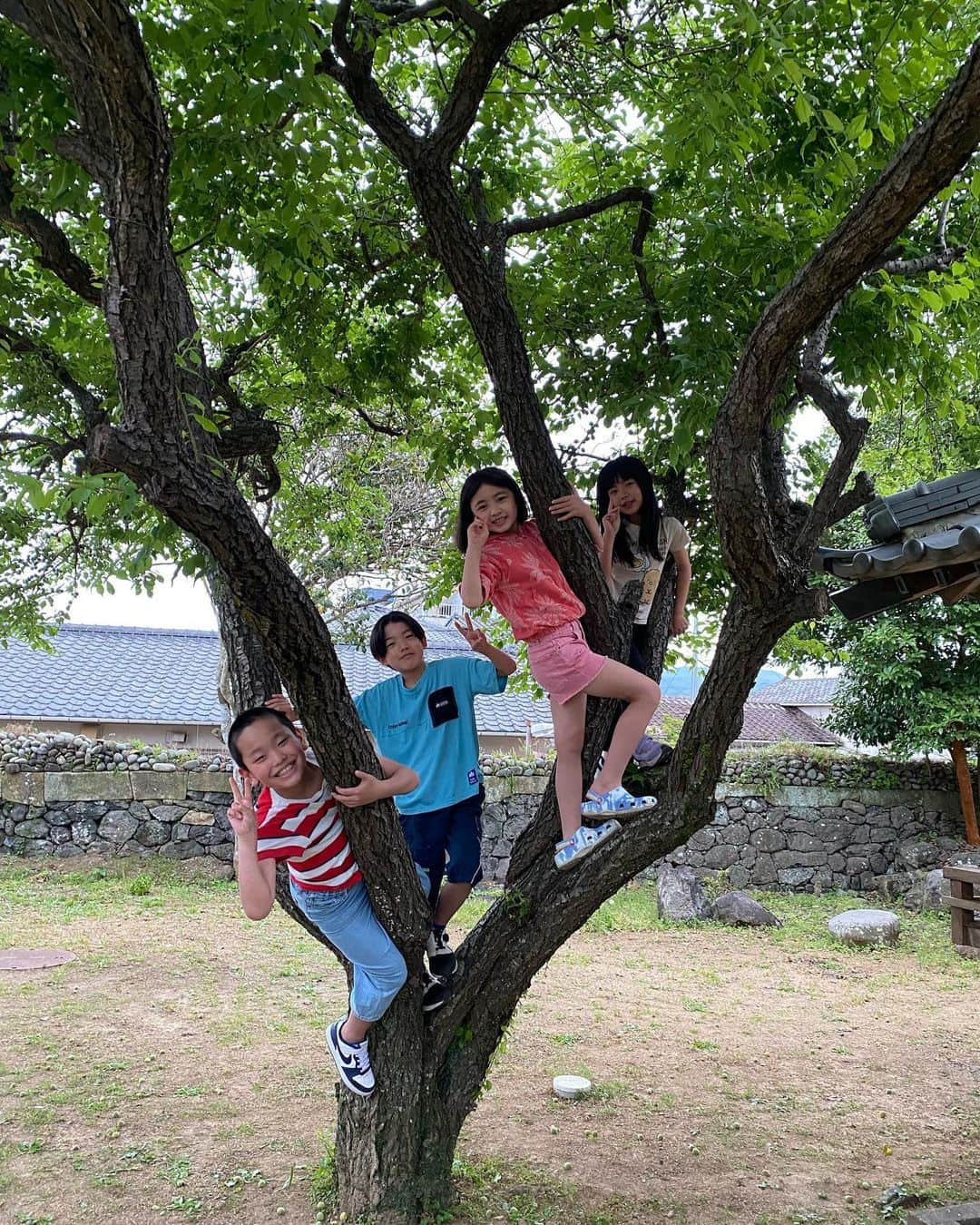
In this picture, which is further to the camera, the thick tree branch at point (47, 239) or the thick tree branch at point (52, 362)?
the thick tree branch at point (52, 362)

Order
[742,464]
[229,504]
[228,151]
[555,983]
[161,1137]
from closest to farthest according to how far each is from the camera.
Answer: [229,504] < [742,464] < [228,151] < [161,1137] < [555,983]

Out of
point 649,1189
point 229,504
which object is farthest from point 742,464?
point 649,1189

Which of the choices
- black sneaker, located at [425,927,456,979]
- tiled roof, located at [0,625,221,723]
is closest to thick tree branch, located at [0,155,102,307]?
black sneaker, located at [425,927,456,979]

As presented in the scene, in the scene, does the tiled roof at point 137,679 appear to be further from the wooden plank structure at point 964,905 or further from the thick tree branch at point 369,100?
the thick tree branch at point 369,100

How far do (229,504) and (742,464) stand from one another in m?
1.42

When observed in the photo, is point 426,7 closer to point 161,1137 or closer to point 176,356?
point 176,356

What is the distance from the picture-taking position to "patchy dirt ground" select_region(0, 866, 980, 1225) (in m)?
3.77

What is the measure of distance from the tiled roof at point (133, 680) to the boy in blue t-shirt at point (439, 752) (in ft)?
31.9

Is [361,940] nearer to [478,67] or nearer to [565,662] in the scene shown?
[565,662]

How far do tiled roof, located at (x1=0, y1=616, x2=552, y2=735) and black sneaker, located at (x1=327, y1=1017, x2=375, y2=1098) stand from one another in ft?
32.6

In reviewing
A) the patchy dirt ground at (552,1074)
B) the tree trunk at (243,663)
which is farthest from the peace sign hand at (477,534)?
the patchy dirt ground at (552,1074)

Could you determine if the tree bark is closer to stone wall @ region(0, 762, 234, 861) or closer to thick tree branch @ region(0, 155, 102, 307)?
thick tree branch @ region(0, 155, 102, 307)

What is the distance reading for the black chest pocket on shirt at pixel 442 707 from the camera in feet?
11.1

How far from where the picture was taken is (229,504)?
246cm
